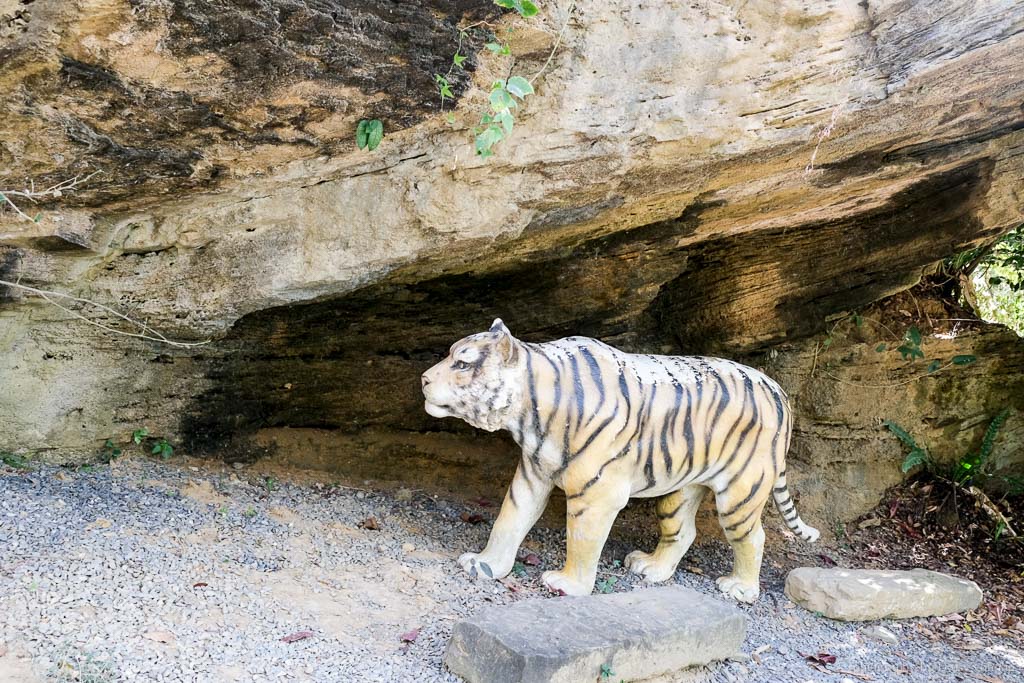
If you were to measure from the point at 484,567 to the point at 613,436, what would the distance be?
3.08 feet

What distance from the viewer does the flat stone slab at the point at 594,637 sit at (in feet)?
11.0

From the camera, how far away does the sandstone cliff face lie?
3.66 meters

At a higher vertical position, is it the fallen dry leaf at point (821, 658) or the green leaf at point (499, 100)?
the green leaf at point (499, 100)

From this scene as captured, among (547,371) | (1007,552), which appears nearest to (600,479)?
(547,371)

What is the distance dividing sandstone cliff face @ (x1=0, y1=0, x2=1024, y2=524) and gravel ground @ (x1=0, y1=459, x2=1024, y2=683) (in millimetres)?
752

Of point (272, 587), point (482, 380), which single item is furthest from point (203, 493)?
point (482, 380)

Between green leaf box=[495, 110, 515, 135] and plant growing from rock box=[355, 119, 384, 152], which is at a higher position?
green leaf box=[495, 110, 515, 135]

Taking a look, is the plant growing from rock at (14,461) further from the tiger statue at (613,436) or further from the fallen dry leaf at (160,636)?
the tiger statue at (613,436)

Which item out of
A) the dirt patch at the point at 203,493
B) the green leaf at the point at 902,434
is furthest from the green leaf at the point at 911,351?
the dirt patch at the point at 203,493

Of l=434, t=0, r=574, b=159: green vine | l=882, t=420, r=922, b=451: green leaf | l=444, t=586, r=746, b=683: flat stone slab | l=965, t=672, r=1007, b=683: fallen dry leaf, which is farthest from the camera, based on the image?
l=882, t=420, r=922, b=451: green leaf

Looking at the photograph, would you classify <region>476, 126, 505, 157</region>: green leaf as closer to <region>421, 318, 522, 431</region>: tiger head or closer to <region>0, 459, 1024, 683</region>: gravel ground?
<region>421, 318, 522, 431</region>: tiger head

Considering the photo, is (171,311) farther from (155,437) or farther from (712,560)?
(712,560)

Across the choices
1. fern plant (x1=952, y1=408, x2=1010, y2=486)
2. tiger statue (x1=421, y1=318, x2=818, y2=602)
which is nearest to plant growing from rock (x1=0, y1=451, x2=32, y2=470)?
tiger statue (x1=421, y1=318, x2=818, y2=602)

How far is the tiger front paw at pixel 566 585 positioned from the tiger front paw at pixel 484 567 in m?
0.23
